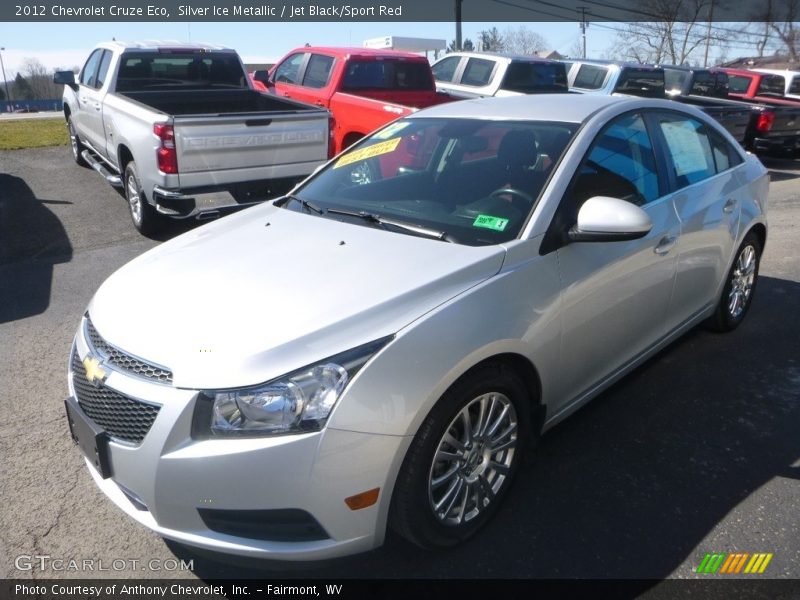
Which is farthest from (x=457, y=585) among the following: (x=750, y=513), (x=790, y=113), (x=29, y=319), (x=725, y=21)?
(x=725, y=21)

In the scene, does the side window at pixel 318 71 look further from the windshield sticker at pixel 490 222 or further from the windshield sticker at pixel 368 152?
the windshield sticker at pixel 490 222

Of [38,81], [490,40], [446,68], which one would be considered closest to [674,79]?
[446,68]

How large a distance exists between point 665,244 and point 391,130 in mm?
1712

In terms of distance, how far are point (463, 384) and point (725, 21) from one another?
4729 centimetres

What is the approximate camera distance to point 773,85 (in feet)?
58.0

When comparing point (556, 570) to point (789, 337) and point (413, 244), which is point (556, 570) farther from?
point (789, 337)

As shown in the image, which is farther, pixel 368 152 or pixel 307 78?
pixel 307 78

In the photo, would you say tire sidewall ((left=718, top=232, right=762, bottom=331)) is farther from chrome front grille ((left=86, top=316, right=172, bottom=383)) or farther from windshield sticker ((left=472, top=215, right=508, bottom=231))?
chrome front grille ((left=86, top=316, right=172, bottom=383))

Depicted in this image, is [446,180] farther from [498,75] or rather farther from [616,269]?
[498,75]

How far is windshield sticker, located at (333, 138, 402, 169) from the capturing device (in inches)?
158

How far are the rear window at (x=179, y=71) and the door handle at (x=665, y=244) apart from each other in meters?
7.12

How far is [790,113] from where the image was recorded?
13.7 m

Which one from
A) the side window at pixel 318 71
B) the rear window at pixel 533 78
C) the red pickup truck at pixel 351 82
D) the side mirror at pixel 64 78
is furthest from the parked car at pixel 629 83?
the side mirror at pixel 64 78

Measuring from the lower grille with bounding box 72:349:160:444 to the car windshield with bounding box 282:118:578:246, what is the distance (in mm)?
1377
